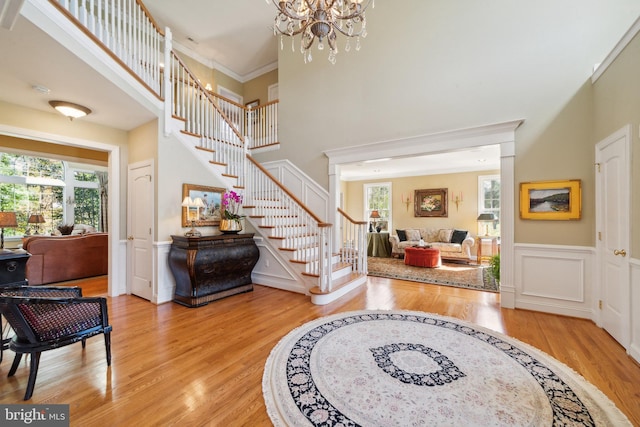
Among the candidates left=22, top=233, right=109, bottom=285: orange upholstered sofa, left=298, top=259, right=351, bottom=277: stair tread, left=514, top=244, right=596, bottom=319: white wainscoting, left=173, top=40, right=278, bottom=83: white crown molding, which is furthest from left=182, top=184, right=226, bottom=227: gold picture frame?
left=514, top=244, right=596, bottom=319: white wainscoting

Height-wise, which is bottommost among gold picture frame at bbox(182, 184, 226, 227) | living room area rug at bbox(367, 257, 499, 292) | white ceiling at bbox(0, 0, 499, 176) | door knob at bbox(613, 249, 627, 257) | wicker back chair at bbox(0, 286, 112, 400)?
living room area rug at bbox(367, 257, 499, 292)

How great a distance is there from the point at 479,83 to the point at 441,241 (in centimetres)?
490

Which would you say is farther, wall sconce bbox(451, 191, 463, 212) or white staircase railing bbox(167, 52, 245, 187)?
wall sconce bbox(451, 191, 463, 212)

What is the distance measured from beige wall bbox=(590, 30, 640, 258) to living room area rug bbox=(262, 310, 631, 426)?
1498 millimetres

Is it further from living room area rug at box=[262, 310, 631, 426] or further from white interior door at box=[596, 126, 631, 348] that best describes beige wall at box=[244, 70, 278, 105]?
white interior door at box=[596, 126, 631, 348]

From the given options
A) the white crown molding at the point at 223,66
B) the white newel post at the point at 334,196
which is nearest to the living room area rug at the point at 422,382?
the white newel post at the point at 334,196

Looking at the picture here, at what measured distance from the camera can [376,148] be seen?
4.55m

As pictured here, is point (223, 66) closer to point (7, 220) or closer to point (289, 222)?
point (289, 222)

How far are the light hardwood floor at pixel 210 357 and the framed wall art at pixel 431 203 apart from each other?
4.65 metres

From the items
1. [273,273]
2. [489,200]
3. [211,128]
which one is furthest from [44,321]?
[489,200]

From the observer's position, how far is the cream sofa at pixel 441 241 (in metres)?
6.80

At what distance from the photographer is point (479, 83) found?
3.80 m

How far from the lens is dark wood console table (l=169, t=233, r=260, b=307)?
3.51 meters

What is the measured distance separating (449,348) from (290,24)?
3.71 meters
